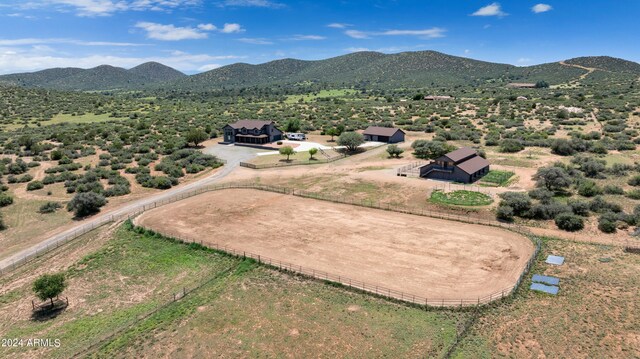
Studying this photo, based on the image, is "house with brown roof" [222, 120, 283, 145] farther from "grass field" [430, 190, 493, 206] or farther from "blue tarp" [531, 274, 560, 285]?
"blue tarp" [531, 274, 560, 285]

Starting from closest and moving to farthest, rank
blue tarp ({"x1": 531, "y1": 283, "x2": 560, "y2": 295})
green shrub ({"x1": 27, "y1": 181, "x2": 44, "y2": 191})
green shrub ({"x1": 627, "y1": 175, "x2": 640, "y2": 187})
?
blue tarp ({"x1": 531, "y1": 283, "x2": 560, "y2": 295})
green shrub ({"x1": 627, "y1": 175, "x2": 640, "y2": 187})
green shrub ({"x1": 27, "y1": 181, "x2": 44, "y2": 191})

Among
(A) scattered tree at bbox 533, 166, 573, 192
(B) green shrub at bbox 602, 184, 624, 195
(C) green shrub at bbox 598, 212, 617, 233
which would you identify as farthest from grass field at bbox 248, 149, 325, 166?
(C) green shrub at bbox 598, 212, 617, 233

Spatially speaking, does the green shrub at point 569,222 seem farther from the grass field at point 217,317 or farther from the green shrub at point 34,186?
the green shrub at point 34,186

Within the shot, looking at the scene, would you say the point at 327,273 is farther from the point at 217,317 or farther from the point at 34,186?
the point at 34,186

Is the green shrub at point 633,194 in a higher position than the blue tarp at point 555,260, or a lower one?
higher

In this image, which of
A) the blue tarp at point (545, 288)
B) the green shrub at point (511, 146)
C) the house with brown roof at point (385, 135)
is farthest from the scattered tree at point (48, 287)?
the green shrub at point (511, 146)

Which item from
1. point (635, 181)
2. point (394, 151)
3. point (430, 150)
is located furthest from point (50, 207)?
point (635, 181)

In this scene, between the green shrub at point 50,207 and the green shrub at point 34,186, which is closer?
the green shrub at point 50,207
